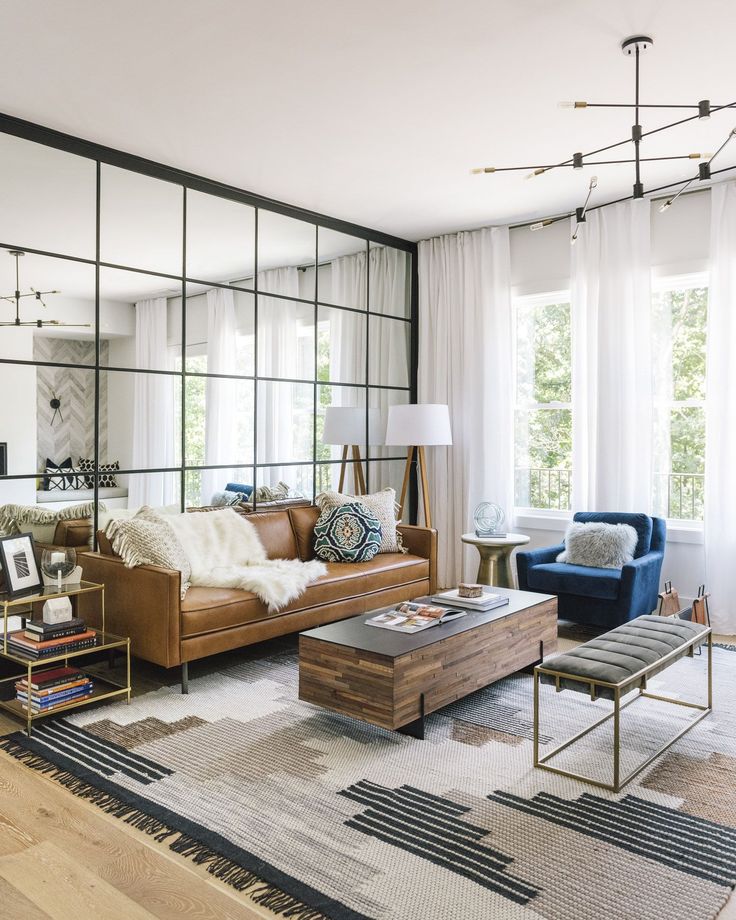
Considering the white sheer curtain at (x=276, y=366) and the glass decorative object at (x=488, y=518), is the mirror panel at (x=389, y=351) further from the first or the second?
the glass decorative object at (x=488, y=518)

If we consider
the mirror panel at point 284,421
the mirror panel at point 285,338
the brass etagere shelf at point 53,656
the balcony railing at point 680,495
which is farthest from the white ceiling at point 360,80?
the brass etagere shelf at point 53,656

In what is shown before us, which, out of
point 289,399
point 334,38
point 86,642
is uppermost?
point 334,38

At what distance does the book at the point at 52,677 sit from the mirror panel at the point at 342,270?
312 centimetres

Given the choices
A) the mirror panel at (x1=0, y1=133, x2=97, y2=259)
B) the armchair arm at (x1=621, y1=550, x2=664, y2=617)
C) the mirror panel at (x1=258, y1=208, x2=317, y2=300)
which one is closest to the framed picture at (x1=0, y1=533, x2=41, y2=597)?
the mirror panel at (x1=0, y1=133, x2=97, y2=259)

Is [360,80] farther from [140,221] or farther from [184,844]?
[184,844]

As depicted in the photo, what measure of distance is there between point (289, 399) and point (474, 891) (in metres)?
3.68

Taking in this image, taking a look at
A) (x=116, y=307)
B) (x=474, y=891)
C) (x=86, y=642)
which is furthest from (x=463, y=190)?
(x=474, y=891)

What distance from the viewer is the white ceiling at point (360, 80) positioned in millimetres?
2848

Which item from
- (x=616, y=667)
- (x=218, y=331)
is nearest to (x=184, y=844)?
(x=616, y=667)

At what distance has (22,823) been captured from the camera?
2.35 meters

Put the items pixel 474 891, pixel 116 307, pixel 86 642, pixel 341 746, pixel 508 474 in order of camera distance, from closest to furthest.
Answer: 1. pixel 474 891
2. pixel 341 746
3. pixel 86 642
4. pixel 116 307
5. pixel 508 474

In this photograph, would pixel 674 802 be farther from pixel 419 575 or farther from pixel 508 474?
pixel 508 474

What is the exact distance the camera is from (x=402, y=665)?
287 cm

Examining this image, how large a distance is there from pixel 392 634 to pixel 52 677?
59.2 inches
